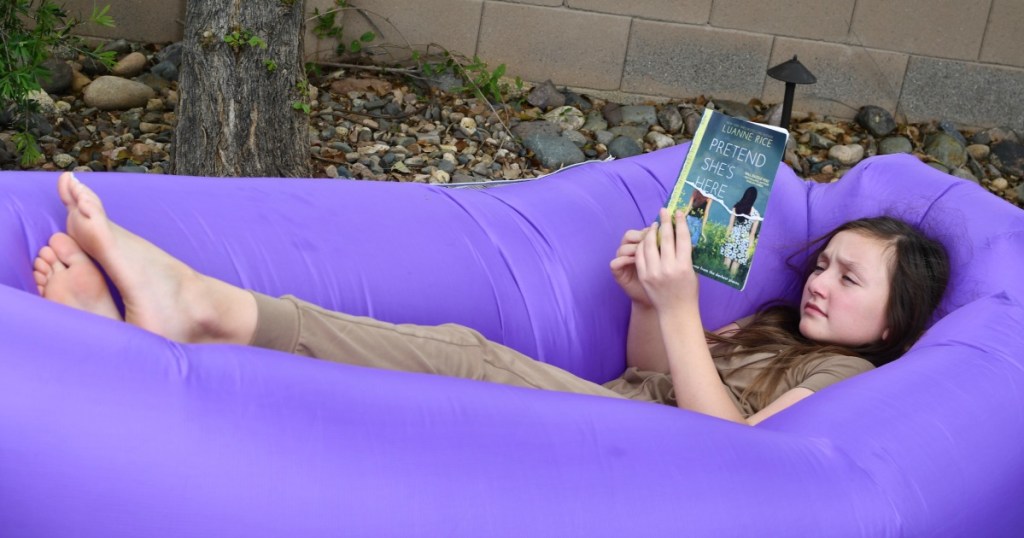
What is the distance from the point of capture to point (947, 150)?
13.7ft

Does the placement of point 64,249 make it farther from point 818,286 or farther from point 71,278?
point 818,286

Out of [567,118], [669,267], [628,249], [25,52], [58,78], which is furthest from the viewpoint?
[567,118]

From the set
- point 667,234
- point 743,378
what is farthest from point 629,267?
point 743,378

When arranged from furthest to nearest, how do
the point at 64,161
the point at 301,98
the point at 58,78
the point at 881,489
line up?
the point at 58,78
the point at 64,161
the point at 301,98
the point at 881,489

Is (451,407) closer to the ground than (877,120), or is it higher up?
closer to the ground

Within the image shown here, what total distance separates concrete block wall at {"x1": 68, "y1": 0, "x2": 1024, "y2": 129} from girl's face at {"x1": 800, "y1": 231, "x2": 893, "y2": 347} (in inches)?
83.8

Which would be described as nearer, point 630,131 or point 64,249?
point 64,249

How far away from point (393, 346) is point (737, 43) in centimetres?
279

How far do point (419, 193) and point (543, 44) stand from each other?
197 cm

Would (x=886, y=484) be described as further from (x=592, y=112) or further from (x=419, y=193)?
(x=592, y=112)

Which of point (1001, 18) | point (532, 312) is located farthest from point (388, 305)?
point (1001, 18)

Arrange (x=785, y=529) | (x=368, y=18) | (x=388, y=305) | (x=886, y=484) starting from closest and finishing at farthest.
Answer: (x=785, y=529) → (x=886, y=484) → (x=388, y=305) → (x=368, y=18)

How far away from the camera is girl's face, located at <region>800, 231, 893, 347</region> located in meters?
2.05

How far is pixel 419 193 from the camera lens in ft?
7.14
